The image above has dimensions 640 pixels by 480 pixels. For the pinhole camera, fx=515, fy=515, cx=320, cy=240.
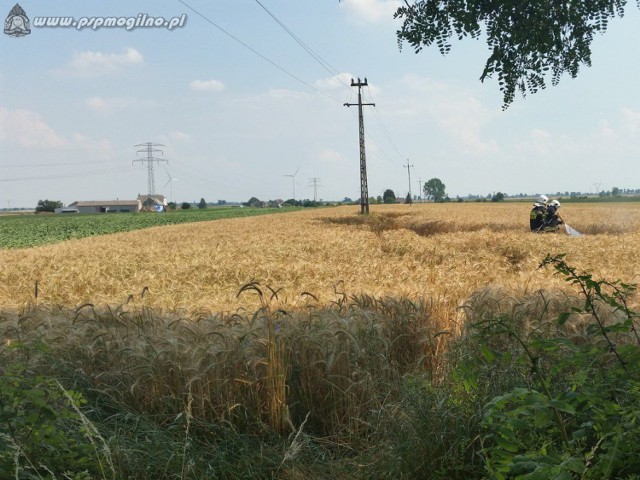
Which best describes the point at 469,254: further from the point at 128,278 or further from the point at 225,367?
the point at 225,367

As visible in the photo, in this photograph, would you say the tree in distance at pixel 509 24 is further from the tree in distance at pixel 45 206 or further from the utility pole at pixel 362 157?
the tree in distance at pixel 45 206

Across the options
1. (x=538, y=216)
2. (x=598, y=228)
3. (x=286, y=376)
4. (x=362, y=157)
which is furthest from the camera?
(x=362, y=157)

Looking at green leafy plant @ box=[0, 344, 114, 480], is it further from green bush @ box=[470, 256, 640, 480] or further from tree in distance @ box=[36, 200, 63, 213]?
tree in distance @ box=[36, 200, 63, 213]

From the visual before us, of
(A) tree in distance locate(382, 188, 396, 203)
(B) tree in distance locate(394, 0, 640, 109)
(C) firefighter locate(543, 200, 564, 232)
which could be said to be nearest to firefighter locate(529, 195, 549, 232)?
(C) firefighter locate(543, 200, 564, 232)

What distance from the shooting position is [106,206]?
157375mm

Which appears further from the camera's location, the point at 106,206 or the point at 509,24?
the point at 106,206

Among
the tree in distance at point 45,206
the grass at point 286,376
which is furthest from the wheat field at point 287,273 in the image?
the tree in distance at point 45,206

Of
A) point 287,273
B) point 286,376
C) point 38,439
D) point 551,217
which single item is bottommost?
point 286,376

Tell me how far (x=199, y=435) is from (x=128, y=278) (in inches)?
180

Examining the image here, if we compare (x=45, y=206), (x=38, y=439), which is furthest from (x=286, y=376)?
(x=45, y=206)

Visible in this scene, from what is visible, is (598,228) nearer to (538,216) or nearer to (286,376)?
(538,216)

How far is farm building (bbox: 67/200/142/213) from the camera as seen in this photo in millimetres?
156375

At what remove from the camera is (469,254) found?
1003 cm

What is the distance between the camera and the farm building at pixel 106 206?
513 ft
